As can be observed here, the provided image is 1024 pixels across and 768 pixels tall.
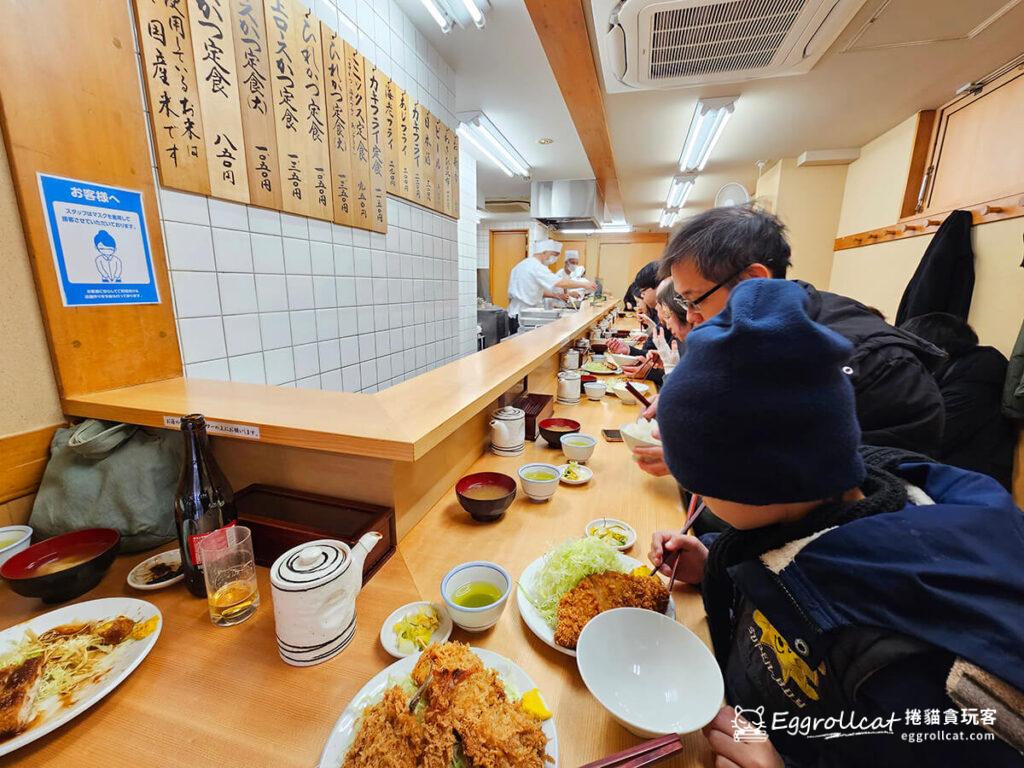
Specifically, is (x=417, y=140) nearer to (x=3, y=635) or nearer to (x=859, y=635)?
(x=3, y=635)

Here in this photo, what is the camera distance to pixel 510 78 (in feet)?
11.8

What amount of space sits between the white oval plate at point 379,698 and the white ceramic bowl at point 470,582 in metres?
0.08

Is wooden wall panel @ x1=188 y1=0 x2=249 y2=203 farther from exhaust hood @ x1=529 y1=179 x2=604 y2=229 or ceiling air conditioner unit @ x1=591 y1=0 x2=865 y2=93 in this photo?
exhaust hood @ x1=529 y1=179 x2=604 y2=229

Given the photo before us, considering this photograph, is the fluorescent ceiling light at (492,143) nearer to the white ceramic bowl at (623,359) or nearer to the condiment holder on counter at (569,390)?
the white ceramic bowl at (623,359)

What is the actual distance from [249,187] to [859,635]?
95.0 inches

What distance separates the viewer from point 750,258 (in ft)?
4.56

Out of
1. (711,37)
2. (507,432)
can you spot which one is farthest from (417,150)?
(507,432)

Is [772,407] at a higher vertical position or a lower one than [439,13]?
lower

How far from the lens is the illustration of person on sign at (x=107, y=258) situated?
1236 mm

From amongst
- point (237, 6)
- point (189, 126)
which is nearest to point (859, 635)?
point (189, 126)

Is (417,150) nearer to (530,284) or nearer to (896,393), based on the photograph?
(896,393)

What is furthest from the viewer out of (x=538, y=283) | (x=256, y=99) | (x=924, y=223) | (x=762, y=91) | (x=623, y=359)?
(x=538, y=283)

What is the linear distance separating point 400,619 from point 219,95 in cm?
209

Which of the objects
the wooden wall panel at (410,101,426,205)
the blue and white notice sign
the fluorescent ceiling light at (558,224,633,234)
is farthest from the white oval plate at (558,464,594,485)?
the fluorescent ceiling light at (558,224,633,234)
